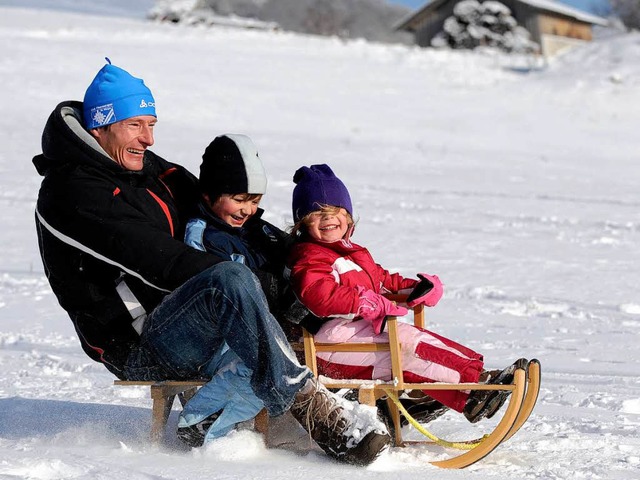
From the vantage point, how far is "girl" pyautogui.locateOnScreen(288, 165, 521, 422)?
11.8ft

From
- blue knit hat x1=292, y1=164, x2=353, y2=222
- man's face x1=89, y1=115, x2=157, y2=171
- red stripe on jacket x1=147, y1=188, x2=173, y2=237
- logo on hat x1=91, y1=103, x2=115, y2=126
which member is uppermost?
logo on hat x1=91, y1=103, x2=115, y2=126

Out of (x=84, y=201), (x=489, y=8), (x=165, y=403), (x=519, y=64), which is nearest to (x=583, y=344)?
(x=165, y=403)

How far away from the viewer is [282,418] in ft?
13.0

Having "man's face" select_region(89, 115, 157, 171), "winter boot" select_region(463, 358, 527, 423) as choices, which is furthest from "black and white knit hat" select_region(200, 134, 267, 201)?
"winter boot" select_region(463, 358, 527, 423)

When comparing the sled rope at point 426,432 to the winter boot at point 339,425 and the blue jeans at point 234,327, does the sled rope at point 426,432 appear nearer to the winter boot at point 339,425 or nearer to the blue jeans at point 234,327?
the winter boot at point 339,425

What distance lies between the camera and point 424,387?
3586 millimetres

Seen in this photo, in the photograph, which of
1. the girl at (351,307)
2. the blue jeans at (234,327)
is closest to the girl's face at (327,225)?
the girl at (351,307)

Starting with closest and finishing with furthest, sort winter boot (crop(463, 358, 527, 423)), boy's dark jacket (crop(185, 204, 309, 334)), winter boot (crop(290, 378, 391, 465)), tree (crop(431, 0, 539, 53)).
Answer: winter boot (crop(290, 378, 391, 465)) < winter boot (crop(463, 358, 527, 423)) < boy's dark jacket (crop(185, 204, 309, 334)) < tree (crop(431, 0, 539, 53))

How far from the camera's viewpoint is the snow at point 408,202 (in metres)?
3.70

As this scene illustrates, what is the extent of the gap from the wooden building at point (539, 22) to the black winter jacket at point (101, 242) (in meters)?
33.8

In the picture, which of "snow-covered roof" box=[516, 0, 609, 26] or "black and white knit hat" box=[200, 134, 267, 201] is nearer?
"black and white knit hat" box=[200, 134, 267, 201]

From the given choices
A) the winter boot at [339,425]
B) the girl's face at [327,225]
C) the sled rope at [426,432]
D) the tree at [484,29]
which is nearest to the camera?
the winter boot at [339,425]

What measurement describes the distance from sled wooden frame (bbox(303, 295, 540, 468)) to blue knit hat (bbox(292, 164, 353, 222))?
543mm

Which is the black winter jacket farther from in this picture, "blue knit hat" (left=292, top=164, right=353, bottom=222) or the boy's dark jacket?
"blue knit hat" (left=292, top=164, right=353, bottom=222)
